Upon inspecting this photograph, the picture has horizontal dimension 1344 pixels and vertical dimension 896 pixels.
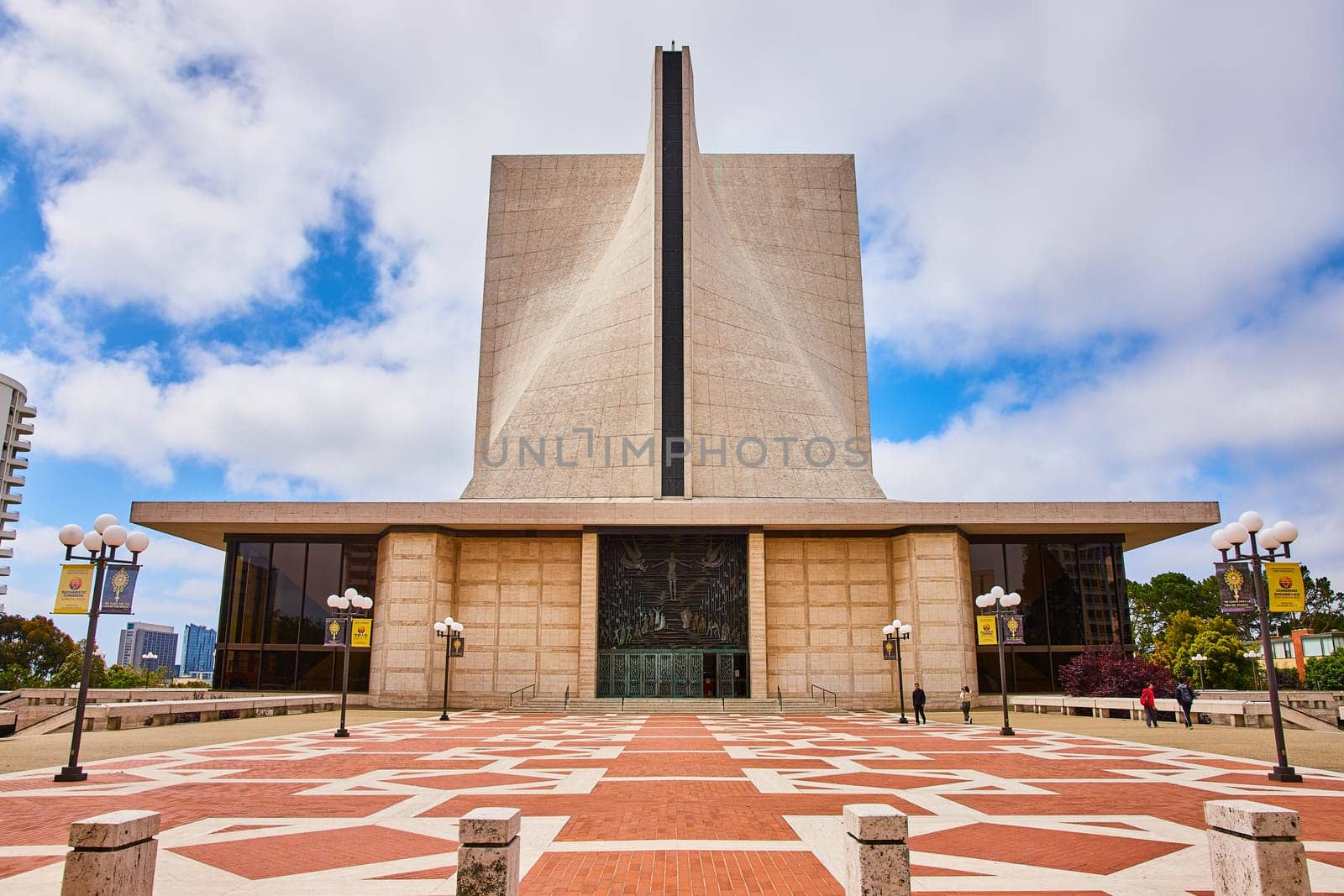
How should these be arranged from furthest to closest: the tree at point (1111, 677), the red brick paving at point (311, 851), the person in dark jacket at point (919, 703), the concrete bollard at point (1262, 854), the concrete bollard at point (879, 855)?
the tree at point (1111, 677)
the person in dark jacket at point (919, 703)
the red brick paving at point (311, 851)
the concrete bollard at point (1262, 854)
the concrete bollard at point (879, 855)

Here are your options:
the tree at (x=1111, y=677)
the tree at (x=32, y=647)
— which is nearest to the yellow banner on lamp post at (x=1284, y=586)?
the tree at (x=1111, y=677)

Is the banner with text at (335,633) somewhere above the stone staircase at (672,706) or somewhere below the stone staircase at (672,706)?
above

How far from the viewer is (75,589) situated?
13.9 meters

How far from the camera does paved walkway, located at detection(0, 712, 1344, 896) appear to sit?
6758 millimetres

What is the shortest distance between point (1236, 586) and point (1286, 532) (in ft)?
3.73

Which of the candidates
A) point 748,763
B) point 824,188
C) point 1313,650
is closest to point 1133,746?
point 748,763

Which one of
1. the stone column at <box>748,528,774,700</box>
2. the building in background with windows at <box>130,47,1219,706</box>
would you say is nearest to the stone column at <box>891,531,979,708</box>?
the building in background with windows at <box>130,47,1219,706</box>

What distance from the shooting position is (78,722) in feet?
40.4

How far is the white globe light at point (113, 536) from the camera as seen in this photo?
46.0 ft

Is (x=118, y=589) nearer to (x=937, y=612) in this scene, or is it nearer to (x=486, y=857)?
(x=486, y=857)

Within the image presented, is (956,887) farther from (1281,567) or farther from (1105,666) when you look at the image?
(1105,666)

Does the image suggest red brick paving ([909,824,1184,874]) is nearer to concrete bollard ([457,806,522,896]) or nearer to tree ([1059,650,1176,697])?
concrete bollard ([457,806,522,896])

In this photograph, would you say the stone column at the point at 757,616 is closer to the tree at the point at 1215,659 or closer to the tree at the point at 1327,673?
the tree at the point at 1215,659

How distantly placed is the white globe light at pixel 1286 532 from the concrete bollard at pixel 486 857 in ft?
46.2
